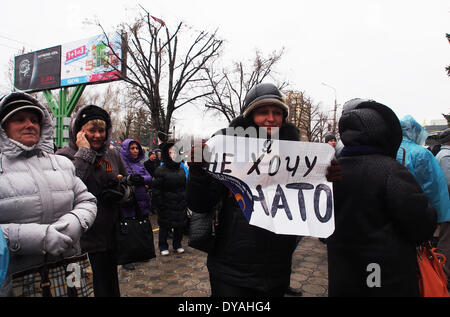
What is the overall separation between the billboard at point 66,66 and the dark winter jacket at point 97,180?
15599mm

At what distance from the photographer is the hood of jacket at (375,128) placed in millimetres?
1662

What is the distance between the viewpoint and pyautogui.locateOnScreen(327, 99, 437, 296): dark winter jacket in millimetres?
1525

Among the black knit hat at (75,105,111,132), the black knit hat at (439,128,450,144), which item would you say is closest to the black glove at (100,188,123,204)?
the black knit hat at (75,105,111,132)

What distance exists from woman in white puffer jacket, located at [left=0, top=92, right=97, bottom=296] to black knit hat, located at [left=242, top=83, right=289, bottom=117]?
1231mm

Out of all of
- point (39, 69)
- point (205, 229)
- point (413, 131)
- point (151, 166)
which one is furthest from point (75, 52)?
point (205, 229)

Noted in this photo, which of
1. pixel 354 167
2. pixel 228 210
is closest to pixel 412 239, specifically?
pixel 354 167

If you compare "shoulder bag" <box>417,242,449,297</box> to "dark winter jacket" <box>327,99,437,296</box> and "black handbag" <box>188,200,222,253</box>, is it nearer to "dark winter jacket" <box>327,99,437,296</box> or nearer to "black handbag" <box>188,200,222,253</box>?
"dark winter jacket" <box>327,99,437,296</box>

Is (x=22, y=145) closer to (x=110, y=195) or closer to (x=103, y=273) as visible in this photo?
(x=110, y=195)

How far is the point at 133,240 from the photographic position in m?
2.52

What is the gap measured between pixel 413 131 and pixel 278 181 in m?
2.14

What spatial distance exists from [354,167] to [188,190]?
3.30 feet

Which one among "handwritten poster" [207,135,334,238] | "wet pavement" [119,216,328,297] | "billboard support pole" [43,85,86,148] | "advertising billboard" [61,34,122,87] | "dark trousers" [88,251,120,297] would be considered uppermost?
"advertising billboard" [61,34,122,87]

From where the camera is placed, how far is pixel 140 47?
14.5 metres
